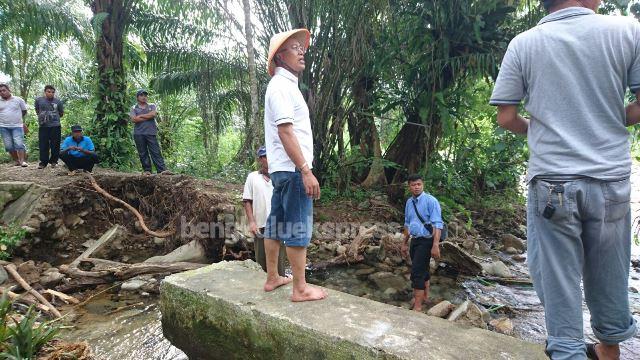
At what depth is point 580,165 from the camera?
1.45m

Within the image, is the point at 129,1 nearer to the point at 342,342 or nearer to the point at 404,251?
the point at 404,251

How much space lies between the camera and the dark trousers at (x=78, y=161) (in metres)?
6.65

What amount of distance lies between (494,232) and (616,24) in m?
7.63

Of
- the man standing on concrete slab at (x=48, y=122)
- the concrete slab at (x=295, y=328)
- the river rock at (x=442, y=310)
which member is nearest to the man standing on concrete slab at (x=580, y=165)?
the concrete slab at (x=295, y=328)

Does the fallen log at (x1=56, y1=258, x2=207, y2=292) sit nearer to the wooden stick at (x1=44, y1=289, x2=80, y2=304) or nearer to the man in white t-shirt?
the wooden stick at (x1=44, y1=289, x2=80, y2=304)

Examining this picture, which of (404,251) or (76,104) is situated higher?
(76,104)

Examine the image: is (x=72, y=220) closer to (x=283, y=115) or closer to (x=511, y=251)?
(x=283, y=115)

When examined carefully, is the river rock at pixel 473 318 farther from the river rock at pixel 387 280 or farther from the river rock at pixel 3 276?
the river rock at pixel 3 276

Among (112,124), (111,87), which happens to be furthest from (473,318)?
(111,87)

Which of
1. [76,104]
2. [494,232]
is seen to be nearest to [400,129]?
[494,232]

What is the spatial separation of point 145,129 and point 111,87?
6.55 feet

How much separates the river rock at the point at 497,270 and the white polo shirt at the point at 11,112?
27.2 feet

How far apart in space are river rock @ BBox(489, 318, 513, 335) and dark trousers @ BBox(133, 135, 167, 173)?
5.95 m

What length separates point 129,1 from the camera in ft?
27.0
